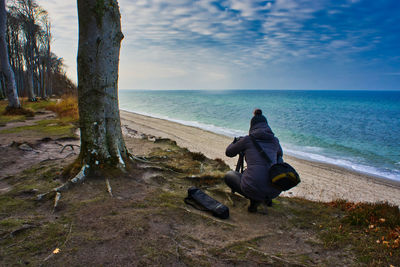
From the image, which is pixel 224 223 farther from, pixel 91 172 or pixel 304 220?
pixel 91 172

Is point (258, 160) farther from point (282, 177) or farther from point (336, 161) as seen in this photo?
point (336, 161)

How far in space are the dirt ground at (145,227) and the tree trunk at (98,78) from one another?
0.74 meters

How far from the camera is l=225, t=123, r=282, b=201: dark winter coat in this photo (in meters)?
4.16

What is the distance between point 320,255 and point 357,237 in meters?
Answer: 0.99

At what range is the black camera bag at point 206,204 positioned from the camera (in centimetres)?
423

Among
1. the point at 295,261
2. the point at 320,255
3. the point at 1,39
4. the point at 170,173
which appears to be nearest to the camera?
the point at 295,261

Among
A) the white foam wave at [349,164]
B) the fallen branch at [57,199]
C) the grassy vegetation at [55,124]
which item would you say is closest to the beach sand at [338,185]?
the white foam wave at [349,164]

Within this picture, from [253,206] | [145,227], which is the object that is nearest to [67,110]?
[145,227]

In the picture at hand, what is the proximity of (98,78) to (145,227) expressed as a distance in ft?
11.2

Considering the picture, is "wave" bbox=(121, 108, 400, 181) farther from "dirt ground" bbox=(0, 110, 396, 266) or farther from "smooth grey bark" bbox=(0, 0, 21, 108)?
"smooth grey bark" bbox=(0, 0, 21, 108)

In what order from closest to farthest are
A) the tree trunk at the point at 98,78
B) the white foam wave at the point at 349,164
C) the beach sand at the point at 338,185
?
the tree trunk at the point at 98,78
the beach sand at the point at 338,185
the white foam wave at the point at 349,164

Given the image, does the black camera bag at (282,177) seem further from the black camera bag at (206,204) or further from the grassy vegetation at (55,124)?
the grassy vegetation at (55,124)

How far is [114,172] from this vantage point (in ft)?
Result: 17.1

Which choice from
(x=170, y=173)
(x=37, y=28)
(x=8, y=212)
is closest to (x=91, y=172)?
(x=8, y=212)
